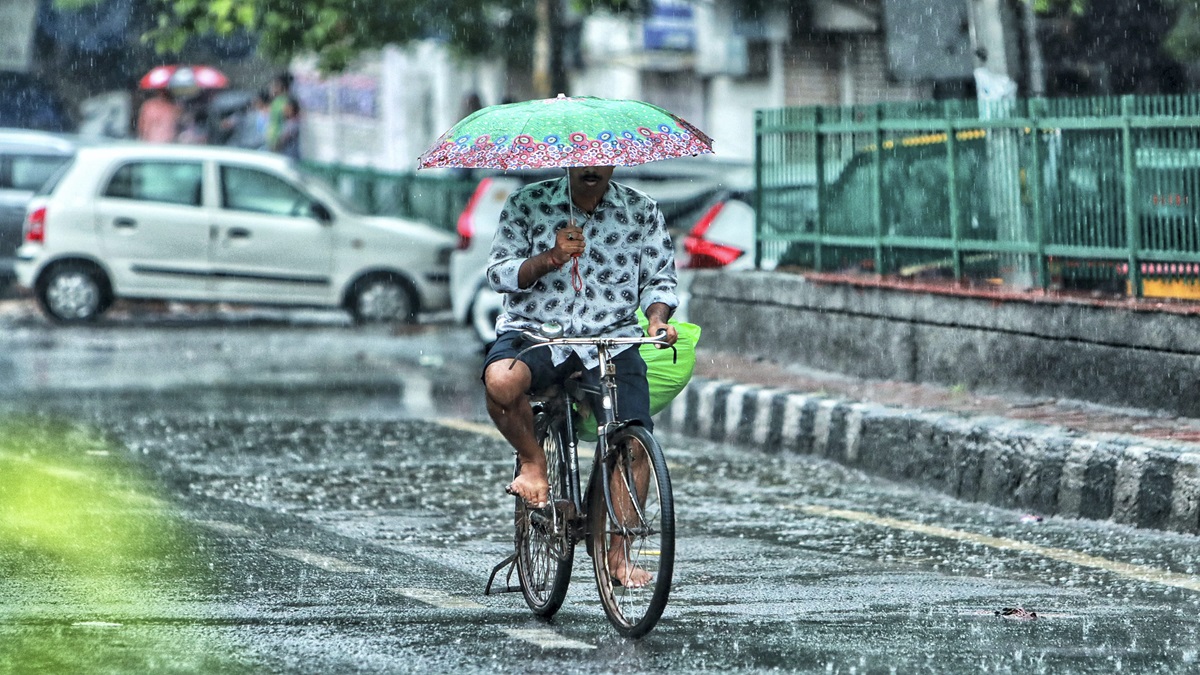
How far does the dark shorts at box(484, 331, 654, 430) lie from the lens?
6844 mm

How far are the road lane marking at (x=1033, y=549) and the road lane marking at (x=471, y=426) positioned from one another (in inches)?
122

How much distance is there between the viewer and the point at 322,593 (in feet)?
24.1

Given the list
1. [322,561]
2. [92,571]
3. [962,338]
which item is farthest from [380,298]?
[92,571]

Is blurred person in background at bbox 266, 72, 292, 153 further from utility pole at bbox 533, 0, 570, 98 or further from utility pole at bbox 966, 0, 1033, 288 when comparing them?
utility pole at bbox 966, 0, 1033, 288

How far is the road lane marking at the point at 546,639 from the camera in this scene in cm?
646

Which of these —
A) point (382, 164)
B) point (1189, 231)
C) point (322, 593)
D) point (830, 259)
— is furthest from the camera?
point (382, 164)

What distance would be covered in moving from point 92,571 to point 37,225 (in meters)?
12.7

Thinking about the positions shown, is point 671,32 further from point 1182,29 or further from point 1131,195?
point 1131,195

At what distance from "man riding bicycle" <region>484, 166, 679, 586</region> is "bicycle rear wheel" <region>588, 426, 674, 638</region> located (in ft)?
0.73

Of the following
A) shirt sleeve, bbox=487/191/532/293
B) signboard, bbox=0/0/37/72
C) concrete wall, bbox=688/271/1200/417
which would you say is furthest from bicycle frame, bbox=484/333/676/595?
signboard, bbox=0/0/37/72

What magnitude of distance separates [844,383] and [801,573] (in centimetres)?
481

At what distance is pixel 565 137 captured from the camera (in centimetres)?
664

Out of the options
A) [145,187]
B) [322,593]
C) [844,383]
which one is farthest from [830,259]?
[145,187]

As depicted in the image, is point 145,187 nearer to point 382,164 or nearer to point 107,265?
point 107,265
